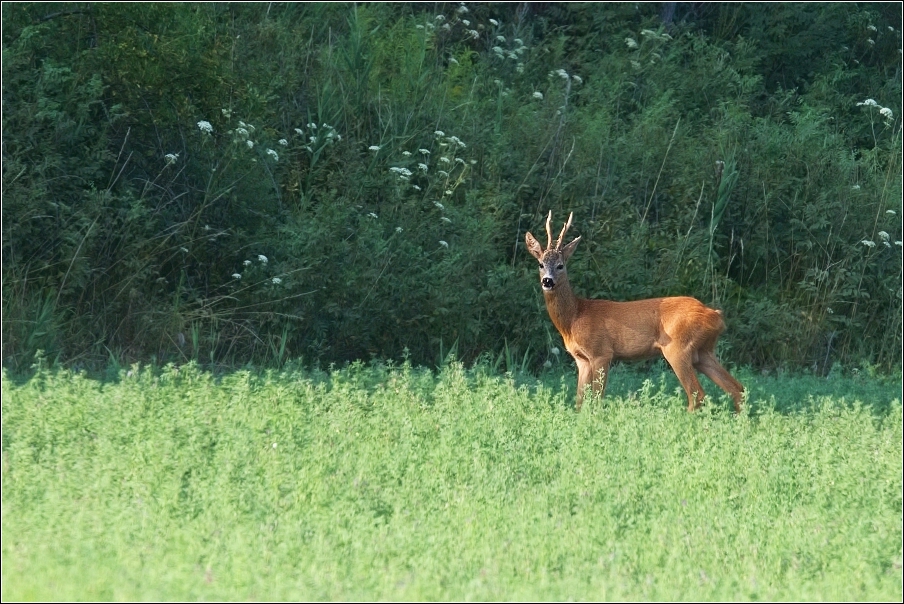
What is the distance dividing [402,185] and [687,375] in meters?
3.19

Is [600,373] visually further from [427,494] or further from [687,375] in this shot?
[427,494]

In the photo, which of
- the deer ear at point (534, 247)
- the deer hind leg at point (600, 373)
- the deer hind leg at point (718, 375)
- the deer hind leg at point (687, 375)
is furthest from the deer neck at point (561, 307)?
the deer hind leg at point (718, 375)

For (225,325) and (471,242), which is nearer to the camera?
(225,325)

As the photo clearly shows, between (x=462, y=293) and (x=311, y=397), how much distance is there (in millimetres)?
3341

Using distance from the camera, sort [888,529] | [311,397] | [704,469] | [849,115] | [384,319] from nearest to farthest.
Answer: [888,529] → [704,469] → [311,397] → [384,319] → [849,115]

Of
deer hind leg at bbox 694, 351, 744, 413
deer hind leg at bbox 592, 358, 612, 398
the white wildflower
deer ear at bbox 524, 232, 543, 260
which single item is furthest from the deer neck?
the white wildflower

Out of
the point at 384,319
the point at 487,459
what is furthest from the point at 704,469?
the point at 384,319

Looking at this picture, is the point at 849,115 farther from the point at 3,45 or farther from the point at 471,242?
the point at 3,45

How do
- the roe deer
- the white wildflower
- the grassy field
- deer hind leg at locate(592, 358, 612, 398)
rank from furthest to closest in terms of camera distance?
the white wildflower, the roe deer, deer hind leg at locate(592, 358, 612, 398), the grassy field

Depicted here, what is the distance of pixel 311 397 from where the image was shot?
25.5 feet

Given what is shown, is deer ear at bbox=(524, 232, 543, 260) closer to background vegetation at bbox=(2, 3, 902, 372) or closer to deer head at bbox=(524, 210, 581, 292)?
deer head at bbox=(524, 210, 581, 292)

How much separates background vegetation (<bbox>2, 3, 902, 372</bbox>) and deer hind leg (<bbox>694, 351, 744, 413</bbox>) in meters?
1.86

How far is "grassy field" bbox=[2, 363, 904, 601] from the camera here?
199 inches

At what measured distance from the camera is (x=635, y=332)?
31.3 feet
